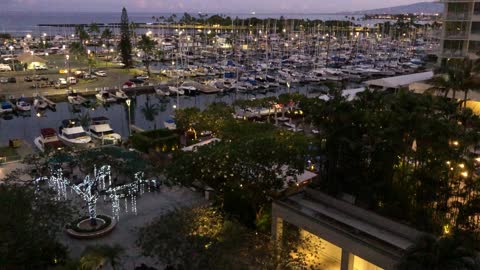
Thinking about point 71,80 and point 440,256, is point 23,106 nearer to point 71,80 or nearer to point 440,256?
point 71,80

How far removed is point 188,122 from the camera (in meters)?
32.5

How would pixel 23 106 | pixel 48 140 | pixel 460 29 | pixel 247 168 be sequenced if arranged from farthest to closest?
pixel 23 106
pixel 460 29
pixel 48 140
pixel 247 168

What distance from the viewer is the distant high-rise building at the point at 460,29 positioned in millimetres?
39500

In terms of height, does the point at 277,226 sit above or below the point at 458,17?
below

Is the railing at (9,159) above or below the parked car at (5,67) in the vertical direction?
below

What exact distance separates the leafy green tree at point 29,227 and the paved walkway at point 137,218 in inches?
70.1

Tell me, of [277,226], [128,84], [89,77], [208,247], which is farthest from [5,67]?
[208,247]

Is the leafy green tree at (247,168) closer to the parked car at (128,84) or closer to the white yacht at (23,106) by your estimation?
the white yacht at (23,106)

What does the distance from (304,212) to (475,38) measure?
30.2m

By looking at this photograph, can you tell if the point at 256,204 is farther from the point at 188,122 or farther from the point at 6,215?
the point at 188,122

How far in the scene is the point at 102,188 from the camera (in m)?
23.2

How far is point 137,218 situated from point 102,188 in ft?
9.70

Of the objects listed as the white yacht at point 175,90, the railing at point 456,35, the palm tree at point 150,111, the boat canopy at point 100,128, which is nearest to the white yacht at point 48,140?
the boat canopy at point 100,128

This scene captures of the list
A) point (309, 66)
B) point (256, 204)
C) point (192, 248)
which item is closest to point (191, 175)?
point (256, 204)
